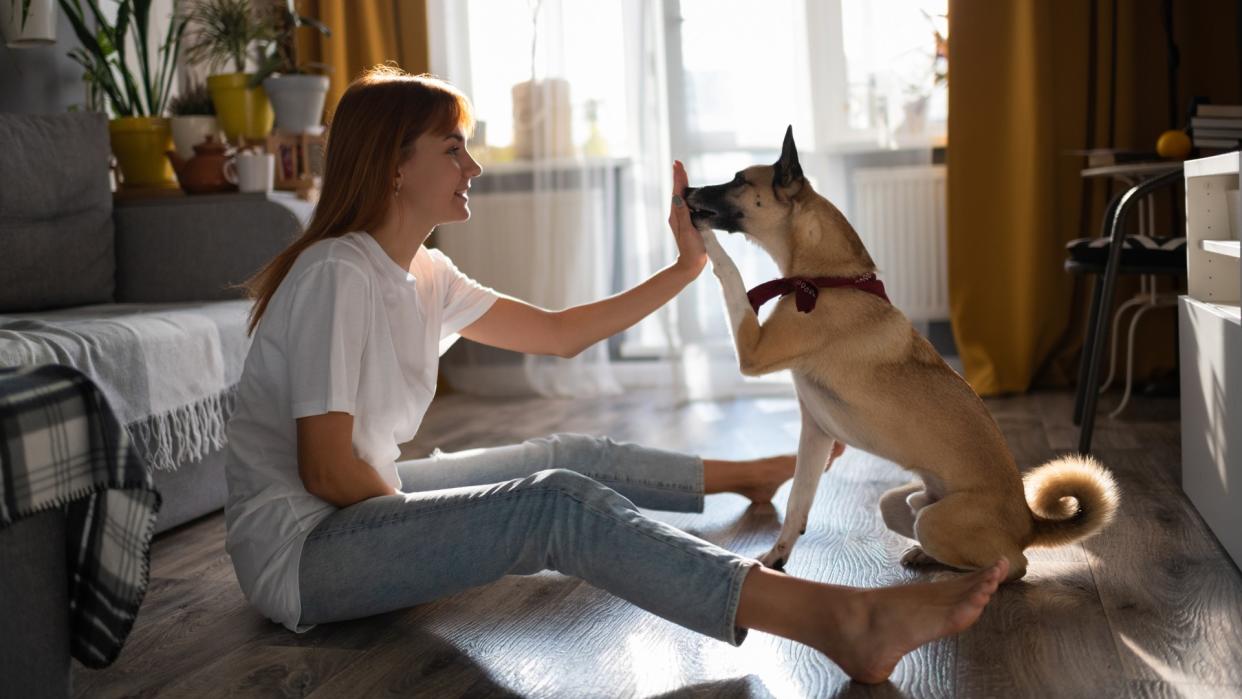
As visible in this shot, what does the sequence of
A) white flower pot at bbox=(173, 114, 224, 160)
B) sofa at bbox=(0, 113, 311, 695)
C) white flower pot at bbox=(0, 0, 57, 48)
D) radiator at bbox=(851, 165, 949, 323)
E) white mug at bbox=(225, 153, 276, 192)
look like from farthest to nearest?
radiator at bbox=(851, 165, 949, 323)
white flower pot at bbox=(173, 114, 224, 160)
white mug at bbox=(225, 153, 276, 192)
white flower pot at bbox=(0, 0, 57, 48)
sofa at bbox=(0, 113, 311, 695)

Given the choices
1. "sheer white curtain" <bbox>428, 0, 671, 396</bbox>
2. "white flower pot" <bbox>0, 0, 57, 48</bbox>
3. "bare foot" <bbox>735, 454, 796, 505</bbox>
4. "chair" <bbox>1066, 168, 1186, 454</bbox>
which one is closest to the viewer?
"bare foot" <bbox>735, 454, 796, 505</bbox>

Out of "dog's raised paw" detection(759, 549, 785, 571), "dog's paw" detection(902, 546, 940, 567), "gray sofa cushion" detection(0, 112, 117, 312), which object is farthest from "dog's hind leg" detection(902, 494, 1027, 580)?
"gray sofa cushion" detection(0, 112, 117, 312)

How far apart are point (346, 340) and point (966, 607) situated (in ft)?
2.95

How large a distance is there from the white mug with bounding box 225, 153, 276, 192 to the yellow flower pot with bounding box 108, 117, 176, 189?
0.91 ft

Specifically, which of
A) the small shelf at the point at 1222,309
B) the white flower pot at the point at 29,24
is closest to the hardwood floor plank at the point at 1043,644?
the small shelf at the point at 1222,309

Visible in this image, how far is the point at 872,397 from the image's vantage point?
1883mm

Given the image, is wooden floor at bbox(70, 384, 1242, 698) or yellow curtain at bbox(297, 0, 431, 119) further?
yellow curtain at bbox(297, 0, 431, 119)

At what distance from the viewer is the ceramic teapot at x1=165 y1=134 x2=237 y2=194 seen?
3213mm

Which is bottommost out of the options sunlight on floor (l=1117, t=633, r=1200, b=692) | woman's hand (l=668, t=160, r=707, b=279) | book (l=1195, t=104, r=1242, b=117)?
sunlight on floor (l=1117, t=633, r=1200, b=692)

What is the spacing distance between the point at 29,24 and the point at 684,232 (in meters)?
2.03

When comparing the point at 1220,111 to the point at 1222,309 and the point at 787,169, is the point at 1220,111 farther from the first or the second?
the point at 787,169

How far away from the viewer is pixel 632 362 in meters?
4.55

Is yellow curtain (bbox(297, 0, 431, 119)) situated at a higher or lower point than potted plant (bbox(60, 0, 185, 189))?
higher

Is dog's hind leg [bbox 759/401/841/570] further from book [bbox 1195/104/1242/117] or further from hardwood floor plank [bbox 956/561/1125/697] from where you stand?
book [bbox 1195/104/1242/117]
